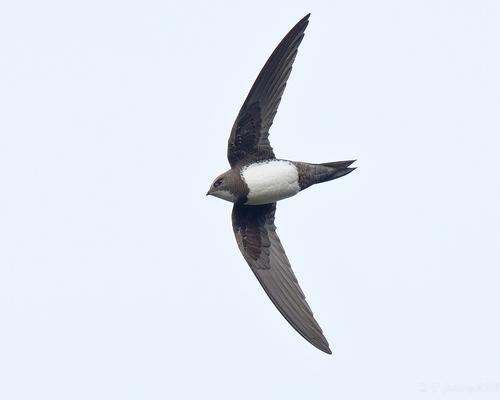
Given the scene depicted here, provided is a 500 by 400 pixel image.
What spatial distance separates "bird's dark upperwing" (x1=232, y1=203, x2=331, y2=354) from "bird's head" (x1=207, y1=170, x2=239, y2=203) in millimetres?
393

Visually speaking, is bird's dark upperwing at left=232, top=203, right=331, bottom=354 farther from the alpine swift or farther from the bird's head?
the bird's head

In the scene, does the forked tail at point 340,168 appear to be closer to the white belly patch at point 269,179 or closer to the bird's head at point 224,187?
the white belly patch at point 269,179

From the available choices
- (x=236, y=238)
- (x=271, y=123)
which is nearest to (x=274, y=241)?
(x=236, y=238)

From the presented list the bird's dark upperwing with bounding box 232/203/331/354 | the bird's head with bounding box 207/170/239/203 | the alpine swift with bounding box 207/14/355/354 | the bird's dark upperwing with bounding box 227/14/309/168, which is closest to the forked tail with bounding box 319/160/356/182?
the alpine swift with bounding box 207/14/355/354

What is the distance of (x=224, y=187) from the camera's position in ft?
47.9

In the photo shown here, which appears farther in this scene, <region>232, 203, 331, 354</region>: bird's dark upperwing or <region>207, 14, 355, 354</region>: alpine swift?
<region>232, 203, 331, 354</region>: bird's dark upperwing

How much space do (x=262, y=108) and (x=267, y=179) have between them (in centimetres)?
73

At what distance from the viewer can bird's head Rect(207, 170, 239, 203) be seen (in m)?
14.6

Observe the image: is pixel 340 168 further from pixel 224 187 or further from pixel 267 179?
pixel 224 187

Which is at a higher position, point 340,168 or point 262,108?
point 262,108

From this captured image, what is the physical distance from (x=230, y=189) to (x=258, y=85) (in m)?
1.11

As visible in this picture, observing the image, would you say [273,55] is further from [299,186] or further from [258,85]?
[299,186]

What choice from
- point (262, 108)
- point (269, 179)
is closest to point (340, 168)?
point (269, 179)

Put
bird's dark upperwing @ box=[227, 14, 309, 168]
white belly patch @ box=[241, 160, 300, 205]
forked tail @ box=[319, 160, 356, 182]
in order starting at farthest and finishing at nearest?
forked tail @ box=[319, 160, 356, 182]
white belly patch @ box=[241, 160, 300, 205]
bird's dark upperwing @ box=[227, 14, 309, 168]
